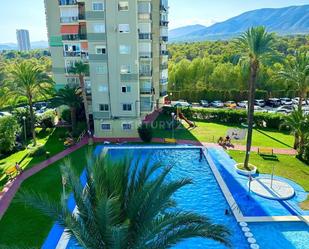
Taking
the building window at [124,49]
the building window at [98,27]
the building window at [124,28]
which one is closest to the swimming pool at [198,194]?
the building window at [124,49]

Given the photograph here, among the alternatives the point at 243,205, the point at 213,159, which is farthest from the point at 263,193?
the point at 213,159

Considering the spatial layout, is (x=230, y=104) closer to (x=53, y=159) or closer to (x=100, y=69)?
(x=100, y=69)

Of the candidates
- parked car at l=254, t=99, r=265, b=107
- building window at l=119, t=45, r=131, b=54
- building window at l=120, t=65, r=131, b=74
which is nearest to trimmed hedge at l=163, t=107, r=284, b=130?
building window at l=120, t=65, r=131, b=74

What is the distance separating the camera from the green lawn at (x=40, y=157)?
91.4ft

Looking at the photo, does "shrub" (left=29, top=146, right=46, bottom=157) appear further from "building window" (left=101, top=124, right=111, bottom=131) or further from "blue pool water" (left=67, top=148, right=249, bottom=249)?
"building window" (left=101, top=124, right=111, bottom=131)

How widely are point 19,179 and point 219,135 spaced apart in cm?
2307

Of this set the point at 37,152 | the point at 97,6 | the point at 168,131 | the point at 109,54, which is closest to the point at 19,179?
the point at 37,152

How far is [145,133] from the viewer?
34.1 metres

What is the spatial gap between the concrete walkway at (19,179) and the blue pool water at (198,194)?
4.85 m

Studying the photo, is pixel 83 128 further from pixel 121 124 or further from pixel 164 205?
pixel 164 205

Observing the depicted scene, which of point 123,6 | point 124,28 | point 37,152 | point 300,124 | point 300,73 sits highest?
point 123,6

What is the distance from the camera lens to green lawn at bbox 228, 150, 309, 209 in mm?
24281

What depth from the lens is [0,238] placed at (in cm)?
1711

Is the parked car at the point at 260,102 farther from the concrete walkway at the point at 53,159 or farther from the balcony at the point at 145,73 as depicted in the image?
the balcony at the point at 145,73
